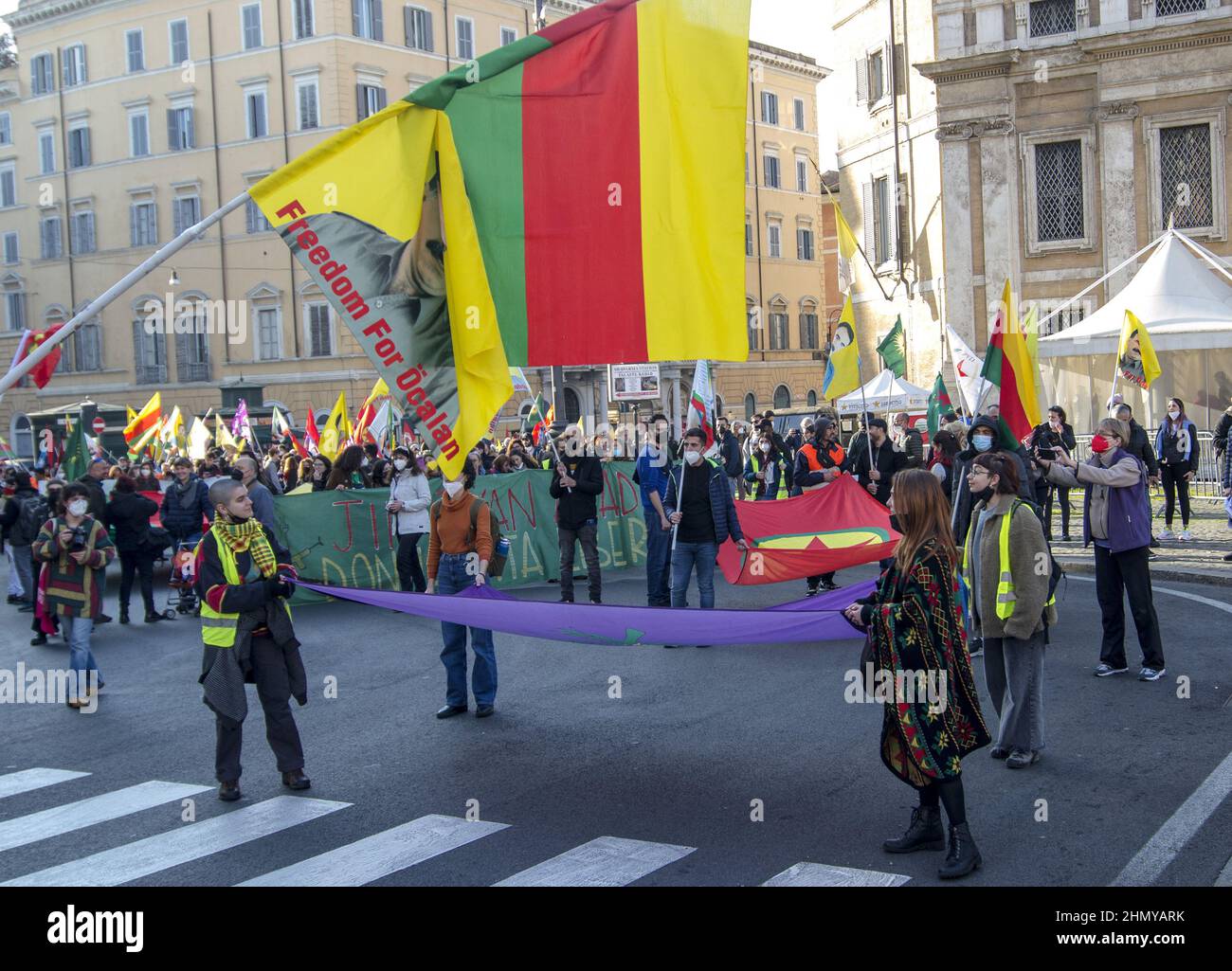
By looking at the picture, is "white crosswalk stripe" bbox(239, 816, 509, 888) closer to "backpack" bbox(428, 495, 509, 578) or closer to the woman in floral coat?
the woman in floral coat

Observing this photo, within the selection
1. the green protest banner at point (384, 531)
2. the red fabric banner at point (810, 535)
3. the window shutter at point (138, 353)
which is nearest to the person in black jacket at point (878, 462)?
the red fabric banner at point (810, 535)

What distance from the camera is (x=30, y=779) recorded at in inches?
323

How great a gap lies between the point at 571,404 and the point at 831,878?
49523 millimetres

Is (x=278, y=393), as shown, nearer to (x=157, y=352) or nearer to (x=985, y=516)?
(x=157, y=352)

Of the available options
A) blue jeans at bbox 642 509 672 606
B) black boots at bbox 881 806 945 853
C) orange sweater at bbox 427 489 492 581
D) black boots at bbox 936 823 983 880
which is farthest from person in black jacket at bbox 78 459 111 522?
black boots at bbox 936 823 983 880

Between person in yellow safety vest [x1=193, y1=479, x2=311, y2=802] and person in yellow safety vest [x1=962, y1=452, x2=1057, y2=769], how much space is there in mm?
4177

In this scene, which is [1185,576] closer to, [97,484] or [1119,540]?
[1119,540]

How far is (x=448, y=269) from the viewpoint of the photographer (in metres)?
6.38

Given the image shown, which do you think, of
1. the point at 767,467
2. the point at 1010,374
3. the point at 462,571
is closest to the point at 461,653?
the point at 462,571

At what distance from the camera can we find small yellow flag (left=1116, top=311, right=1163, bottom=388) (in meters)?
17.4

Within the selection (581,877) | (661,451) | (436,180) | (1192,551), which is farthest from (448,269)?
(1192,551)

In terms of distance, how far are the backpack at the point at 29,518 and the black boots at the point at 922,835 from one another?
42.4 ft
